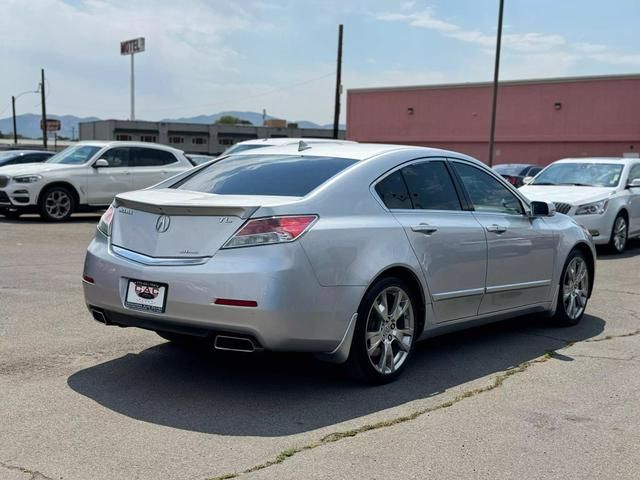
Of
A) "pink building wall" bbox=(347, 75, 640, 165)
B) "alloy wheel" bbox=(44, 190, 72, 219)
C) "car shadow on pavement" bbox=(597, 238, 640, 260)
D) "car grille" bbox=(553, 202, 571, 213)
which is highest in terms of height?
"pink building wall" bbox=(347, 75, 640, 165)

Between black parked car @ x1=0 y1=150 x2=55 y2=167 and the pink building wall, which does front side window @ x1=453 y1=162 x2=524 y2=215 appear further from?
the pink building wall

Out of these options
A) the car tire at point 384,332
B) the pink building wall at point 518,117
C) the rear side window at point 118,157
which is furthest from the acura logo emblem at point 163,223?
the pink building wall at point 518,117

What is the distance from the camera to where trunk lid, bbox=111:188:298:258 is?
188 inches

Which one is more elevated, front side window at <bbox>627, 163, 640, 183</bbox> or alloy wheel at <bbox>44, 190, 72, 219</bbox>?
front side window at <bbox>627, 163, 640, 183</bbox>

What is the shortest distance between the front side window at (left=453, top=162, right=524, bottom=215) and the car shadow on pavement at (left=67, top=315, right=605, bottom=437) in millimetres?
1149

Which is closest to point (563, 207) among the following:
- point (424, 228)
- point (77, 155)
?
point (424, 228)

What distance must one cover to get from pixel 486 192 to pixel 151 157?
1203 cm

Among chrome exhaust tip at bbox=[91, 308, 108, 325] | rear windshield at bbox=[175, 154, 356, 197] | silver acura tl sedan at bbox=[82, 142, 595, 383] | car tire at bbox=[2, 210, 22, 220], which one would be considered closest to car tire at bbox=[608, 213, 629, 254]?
silver acura tl sedan at bbox=[82, 142, 595, 383]

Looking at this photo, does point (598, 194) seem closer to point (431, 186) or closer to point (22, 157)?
point (431, 186)

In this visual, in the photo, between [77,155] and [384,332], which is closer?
[384,332]

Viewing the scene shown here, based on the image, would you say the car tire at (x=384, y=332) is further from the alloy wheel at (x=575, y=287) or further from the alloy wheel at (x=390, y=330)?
the alloy wheel at (x=575, y=287)

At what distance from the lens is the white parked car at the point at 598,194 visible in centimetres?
1288

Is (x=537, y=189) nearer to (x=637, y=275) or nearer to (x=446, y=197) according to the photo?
(x=637, y=275)

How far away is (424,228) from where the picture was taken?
18.2 feet
